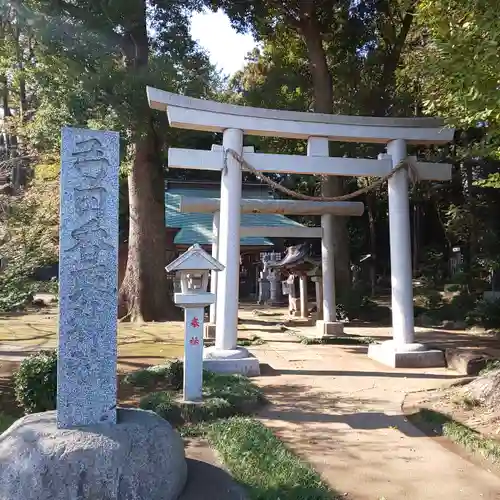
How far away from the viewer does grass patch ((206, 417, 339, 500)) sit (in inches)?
151

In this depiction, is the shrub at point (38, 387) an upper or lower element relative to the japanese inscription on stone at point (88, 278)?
lower

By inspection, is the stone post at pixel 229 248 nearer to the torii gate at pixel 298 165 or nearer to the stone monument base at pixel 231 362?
the torii gate at pixel 298 165

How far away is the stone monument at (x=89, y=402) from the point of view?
333 centimetres

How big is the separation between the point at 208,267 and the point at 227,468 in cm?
303

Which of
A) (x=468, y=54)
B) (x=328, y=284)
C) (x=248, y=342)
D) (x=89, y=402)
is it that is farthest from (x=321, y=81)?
(x=89, y=402)

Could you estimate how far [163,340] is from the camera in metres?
12.9

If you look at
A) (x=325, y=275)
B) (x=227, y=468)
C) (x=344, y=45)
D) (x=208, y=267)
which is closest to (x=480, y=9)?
(x=208, y=267)

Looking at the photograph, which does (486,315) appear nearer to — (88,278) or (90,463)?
(88,278)

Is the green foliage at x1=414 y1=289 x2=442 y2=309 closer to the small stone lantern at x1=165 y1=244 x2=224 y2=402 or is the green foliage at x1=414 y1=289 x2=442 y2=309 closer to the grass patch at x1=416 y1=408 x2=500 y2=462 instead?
the grass patch at x1=416 y1=408 x2=500 y2=462

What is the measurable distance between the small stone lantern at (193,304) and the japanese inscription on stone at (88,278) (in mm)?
2497

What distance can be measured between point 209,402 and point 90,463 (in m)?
2.82

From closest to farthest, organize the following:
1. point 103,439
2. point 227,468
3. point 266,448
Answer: point 103,439, point 227,468, point 266,448

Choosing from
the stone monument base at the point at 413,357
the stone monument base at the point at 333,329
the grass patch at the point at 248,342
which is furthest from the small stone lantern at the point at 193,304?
the stone monument base at the point at 333,329

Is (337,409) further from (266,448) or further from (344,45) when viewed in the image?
(344,45)
